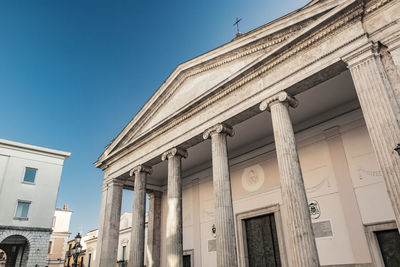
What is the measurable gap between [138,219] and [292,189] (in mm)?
6591

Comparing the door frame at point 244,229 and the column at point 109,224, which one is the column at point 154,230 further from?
the door frame at point 244,229

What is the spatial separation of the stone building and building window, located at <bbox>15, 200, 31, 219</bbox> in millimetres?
9846

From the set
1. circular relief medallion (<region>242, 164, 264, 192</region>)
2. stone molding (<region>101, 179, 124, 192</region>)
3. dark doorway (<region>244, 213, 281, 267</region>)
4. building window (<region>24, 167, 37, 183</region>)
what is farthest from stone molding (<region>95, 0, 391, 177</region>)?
building window (<region>24, 167, 37, 183</region>)

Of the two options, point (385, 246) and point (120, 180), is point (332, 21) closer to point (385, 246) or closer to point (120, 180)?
point (385, 246)

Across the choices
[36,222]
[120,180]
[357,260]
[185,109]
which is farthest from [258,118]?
[36,222]

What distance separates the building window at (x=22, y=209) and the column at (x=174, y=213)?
46.5ft

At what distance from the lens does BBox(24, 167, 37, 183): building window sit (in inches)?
792

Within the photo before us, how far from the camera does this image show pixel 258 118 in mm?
9719

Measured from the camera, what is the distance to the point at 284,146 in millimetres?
6922

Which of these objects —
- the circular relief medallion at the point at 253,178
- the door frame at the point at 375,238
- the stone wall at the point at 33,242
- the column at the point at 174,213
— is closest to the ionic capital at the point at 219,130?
the column at the point at 174,213

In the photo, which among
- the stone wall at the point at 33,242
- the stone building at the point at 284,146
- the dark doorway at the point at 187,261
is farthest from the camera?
the stone wall at the point at 33,242

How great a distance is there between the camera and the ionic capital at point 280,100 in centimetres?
736

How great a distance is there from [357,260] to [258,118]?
4.99 meters

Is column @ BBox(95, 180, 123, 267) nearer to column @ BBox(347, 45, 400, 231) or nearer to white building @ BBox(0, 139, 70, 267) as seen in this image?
white building @ BBox(0, 139, 70, 267)
